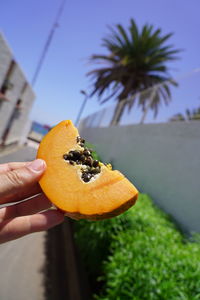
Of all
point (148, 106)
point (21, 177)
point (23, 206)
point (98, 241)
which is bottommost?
point (98, 241)

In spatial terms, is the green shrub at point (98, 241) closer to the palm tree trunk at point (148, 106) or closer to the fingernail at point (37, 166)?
the fingernail at point (37, 166)

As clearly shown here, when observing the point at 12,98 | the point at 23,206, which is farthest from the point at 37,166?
the point at 12,98

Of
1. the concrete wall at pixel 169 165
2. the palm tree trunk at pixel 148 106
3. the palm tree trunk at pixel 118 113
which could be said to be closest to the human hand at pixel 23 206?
the concrete wall at pixel 169 165

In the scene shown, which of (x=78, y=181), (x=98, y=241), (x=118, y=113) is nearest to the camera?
(x=78, y=181)

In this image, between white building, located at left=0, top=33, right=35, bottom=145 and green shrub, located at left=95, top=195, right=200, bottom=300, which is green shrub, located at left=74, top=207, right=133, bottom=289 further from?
white building, located at left=0, top=33, right=35, bottom=145

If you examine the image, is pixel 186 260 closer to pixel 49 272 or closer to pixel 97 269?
pixel 97 269

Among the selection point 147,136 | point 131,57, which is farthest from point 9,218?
point 131,57

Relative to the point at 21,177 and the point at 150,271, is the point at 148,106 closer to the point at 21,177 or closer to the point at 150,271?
the point at 150,271
